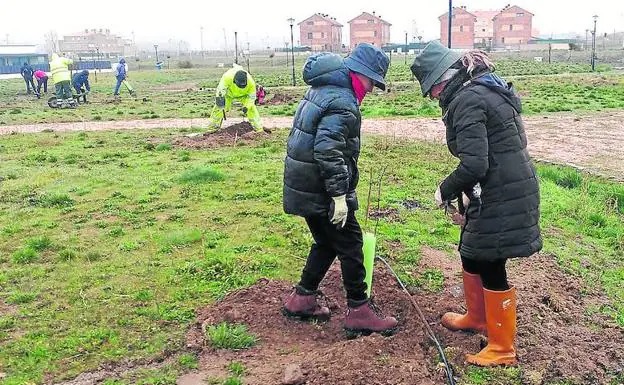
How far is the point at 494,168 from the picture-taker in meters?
3.56

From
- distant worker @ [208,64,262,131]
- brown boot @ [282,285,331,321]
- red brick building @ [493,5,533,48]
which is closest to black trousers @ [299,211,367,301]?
brown boot @ [282,285,331,321]

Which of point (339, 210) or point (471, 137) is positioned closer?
point (471, 137)

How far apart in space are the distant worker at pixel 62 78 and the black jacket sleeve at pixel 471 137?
795 inches

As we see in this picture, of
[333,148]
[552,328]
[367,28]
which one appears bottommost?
[552,328]

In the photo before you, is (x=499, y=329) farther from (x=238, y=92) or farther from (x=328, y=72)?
(x=238, y=92)

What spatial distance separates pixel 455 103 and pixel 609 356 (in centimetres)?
202

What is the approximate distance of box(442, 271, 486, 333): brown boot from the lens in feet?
13.5

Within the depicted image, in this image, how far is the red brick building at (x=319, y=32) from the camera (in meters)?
105

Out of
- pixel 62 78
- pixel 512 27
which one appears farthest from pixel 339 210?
pixel 512 27

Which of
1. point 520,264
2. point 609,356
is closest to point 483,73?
point 609,356

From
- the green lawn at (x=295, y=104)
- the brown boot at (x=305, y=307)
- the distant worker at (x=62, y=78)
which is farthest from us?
the distant worker at (x=62, y=78)

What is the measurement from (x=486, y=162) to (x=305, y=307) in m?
1.78

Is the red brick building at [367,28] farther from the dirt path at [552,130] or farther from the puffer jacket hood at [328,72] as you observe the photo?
the puffer jacket hood at [328,72]

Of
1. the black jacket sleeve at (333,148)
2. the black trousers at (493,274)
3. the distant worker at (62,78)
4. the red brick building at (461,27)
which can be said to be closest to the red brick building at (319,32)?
the red brick building at (461,27)
